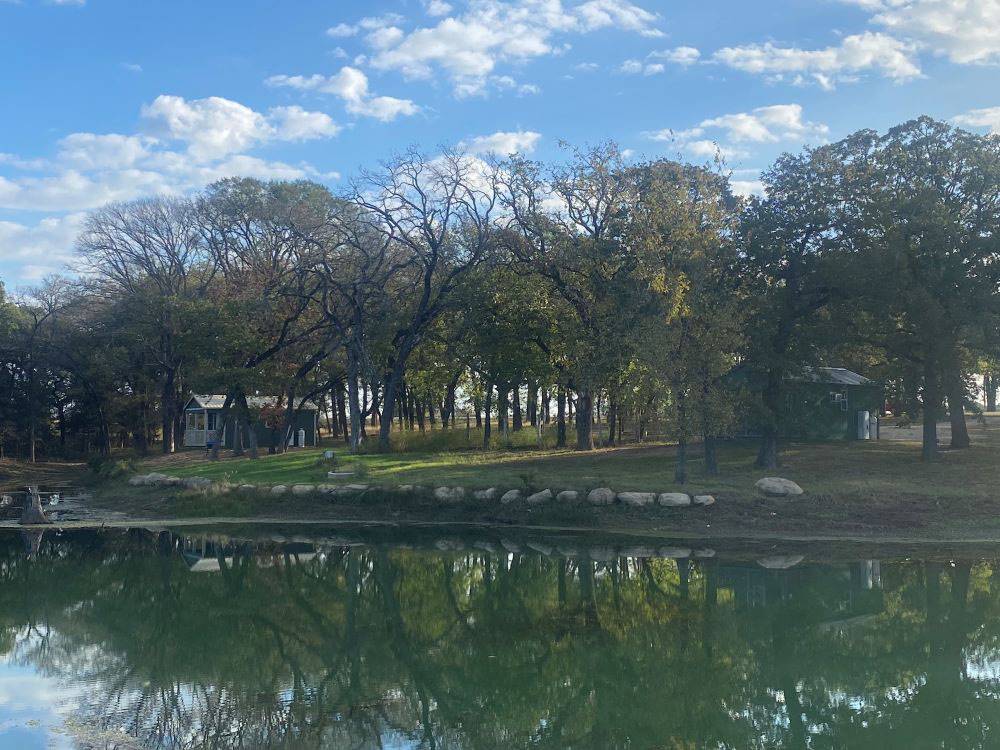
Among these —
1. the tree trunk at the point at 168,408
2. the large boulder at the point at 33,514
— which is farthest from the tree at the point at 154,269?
the large boulder at the point at 33,514

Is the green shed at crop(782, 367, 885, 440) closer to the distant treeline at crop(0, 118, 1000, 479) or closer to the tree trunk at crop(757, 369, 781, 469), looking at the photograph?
the distant treeline at crop(0, 118, 1000, 479)

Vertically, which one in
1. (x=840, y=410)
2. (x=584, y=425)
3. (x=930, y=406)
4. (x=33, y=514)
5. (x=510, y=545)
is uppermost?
(x=930, y=406)

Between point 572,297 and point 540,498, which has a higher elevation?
point 572,297

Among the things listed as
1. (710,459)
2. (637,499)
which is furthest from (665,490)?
(710,459)

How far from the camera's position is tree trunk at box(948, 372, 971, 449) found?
99.4 feet

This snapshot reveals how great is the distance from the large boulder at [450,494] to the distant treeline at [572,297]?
21.1 feet

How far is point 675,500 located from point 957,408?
14893 millimetres

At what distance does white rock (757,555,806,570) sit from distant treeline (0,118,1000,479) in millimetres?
6097

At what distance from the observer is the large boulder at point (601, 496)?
2567 cm

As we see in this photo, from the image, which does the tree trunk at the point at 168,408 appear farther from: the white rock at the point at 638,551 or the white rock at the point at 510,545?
the white rock at the point at 638,551

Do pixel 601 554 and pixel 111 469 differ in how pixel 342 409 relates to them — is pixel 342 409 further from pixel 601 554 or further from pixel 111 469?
pixel 601 554

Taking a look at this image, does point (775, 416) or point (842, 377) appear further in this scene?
point (842, 377)

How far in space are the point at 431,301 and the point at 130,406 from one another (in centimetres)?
2684

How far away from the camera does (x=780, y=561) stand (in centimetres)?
2088
